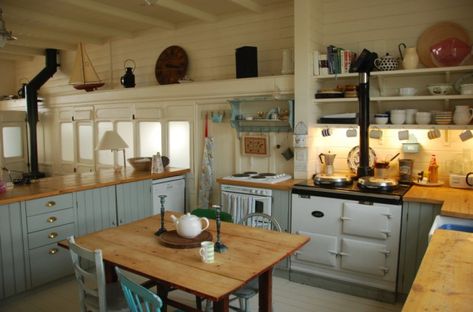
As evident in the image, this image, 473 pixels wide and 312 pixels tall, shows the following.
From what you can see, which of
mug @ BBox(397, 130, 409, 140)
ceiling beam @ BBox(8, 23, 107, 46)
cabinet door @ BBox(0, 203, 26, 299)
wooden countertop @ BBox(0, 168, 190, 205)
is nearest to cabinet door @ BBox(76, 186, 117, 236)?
wooden countertop @ BBox(0, 168, 190, 205)

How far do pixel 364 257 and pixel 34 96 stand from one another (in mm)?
5850

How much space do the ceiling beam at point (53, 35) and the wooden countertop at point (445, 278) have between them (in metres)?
5.23

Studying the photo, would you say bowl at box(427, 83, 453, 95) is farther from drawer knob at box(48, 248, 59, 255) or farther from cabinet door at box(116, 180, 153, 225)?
drawer knob at box(48, 248, 59, 255)

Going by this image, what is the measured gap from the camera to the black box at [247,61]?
13.9ft

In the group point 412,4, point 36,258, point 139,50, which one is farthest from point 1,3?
point 412,4

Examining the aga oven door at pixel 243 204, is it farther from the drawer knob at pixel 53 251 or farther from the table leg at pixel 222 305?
the table leg at pixel 222 305

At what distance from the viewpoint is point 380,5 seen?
3.65m

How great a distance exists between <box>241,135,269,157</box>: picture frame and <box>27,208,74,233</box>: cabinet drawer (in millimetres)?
1928

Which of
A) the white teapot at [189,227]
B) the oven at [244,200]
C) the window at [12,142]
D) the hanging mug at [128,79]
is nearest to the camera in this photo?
the white teapot at [189,227]

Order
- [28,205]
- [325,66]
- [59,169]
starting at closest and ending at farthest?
[28,205] → [325,66] → [59,169]

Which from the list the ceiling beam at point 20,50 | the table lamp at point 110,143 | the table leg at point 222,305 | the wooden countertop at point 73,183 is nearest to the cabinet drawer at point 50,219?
the wooden countertop at point 73,183

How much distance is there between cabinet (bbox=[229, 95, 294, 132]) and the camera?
159 inches

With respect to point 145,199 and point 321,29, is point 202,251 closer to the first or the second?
point 145,199

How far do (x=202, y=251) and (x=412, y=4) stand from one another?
118 inches
